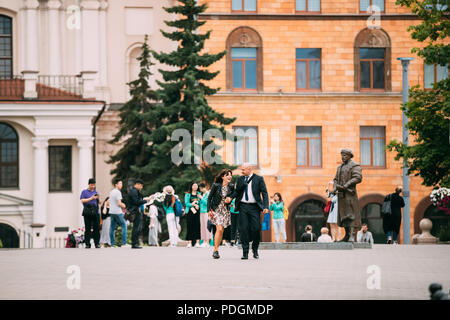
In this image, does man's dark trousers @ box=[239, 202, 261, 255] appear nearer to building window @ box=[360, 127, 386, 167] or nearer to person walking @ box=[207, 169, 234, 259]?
person walking @ box=[207, 169, 234, 259]

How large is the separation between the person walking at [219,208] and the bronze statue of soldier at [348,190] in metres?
3.38

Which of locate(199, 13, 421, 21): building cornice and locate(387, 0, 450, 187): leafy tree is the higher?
locate(199, 13, 421, 21): building cornice

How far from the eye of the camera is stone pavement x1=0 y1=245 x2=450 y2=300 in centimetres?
1423

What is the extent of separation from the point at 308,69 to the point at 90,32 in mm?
15781

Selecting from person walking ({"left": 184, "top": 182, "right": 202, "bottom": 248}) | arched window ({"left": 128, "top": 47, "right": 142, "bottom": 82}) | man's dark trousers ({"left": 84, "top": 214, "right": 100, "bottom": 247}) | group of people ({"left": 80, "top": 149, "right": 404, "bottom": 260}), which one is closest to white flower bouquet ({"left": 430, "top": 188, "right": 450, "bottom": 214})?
group of people ({"left": 80, "top": 149, "right": 404, "bottom": 260})

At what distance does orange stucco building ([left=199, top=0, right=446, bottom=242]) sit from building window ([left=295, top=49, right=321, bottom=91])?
0.16ft

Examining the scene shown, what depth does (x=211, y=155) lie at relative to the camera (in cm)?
4538

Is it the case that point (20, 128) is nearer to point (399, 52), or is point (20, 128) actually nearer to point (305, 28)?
point (305, 28)

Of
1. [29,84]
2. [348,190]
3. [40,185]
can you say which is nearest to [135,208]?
[348,190]

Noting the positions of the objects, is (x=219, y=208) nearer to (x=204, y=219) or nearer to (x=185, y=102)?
(x=204, y=219)

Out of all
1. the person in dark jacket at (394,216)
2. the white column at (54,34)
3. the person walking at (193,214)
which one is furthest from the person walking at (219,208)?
the white column at (54,34)

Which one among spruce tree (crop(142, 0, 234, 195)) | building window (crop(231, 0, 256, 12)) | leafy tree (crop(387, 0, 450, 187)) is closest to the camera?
leafy tree (crop(387, 0, 450, 187))

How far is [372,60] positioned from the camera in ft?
177
